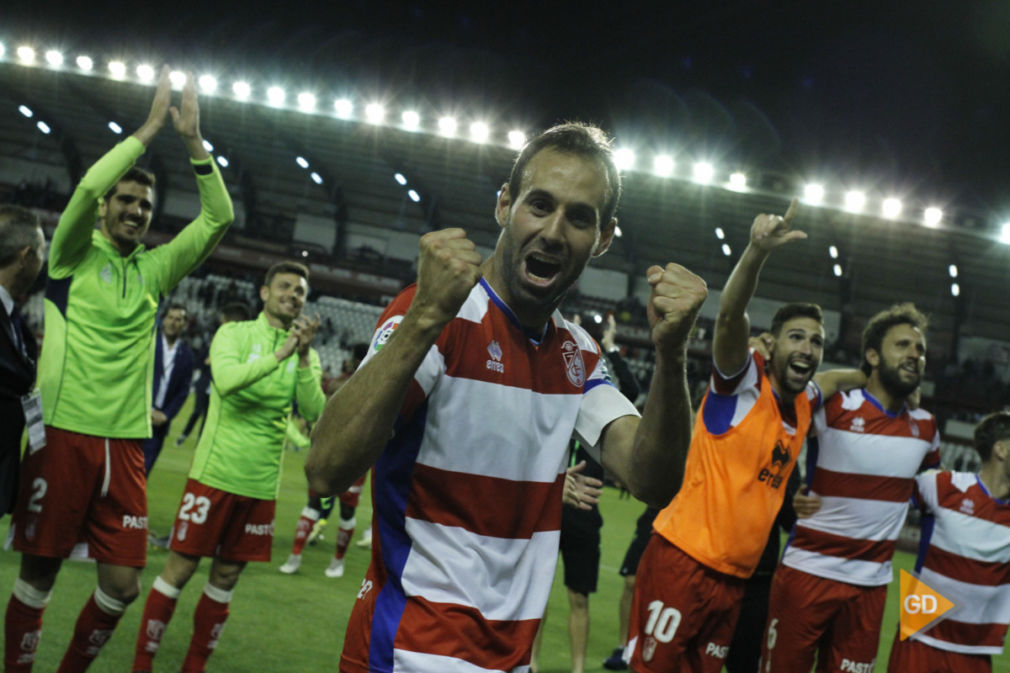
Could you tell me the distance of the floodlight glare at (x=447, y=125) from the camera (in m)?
23.2

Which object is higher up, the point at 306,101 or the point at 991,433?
the point at 306,101

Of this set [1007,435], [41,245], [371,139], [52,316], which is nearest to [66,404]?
[52,316]

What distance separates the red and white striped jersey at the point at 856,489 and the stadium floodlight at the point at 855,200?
60.1ft

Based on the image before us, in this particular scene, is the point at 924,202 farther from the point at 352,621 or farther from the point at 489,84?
the point at 352,621

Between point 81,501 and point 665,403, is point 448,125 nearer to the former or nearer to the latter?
point 81,501

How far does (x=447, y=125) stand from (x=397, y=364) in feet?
73.6

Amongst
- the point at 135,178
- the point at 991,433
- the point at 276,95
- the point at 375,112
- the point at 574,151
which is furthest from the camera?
the point at 276,95

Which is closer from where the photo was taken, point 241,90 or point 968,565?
point 968,565

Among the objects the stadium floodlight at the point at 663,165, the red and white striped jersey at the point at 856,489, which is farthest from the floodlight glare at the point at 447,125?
the red and white striped jersey at the point at 856,489

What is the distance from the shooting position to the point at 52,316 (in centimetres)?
382

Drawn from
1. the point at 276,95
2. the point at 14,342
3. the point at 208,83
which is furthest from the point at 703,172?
the point at 14,342

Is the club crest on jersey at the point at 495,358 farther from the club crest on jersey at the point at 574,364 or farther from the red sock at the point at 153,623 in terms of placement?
the red sock at the point at 153,623

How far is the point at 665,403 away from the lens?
198 centimetres

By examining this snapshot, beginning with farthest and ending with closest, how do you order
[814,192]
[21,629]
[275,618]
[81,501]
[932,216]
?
1. [814,192]
2. [932,216]
3. [275,618]
4. [81,501]
5. [21,629]
